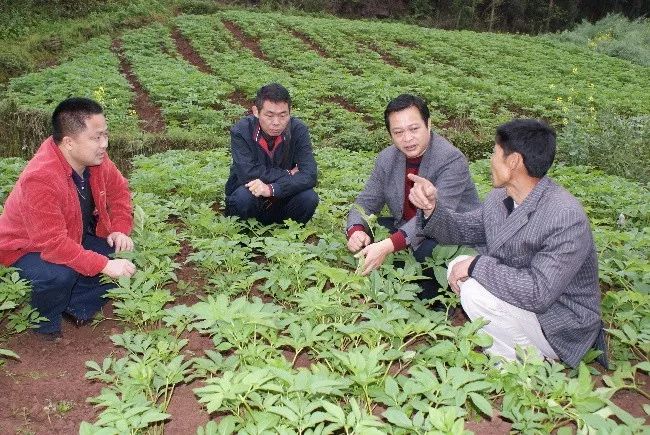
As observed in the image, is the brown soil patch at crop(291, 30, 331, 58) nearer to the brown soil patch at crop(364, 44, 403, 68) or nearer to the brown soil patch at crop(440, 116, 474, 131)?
the brown soil patch at crop(364, 44, 403, 68)

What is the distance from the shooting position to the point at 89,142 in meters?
3.34

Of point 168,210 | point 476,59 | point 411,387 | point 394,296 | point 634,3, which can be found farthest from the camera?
point 634,3

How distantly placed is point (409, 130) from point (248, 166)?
157cm

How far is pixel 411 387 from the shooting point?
2135mm

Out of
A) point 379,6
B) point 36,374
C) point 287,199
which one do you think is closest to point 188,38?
point 287,199

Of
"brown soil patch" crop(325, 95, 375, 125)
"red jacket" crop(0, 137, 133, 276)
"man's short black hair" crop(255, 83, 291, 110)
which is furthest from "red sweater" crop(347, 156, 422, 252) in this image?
"brown soil patch" crop(325, 95, 375, 125)

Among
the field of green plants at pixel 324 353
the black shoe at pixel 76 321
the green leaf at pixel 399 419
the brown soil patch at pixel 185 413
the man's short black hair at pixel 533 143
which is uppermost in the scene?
the man's short black hair at pixel 533 143

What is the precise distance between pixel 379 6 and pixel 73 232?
36.2 m

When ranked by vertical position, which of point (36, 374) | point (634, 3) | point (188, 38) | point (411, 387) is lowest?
point (36, 374)

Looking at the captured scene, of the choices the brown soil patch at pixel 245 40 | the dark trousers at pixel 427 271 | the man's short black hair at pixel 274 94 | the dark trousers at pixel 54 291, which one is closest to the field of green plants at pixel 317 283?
the dark trousers at pixel 54 291

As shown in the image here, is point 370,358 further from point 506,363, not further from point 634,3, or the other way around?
point 634,3

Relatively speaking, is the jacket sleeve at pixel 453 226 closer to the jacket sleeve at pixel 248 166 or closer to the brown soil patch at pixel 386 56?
the jacket sleeve at pixel 248 166

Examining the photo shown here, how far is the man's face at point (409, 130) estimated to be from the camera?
3.48 m

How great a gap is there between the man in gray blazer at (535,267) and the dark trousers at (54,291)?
2.24m
